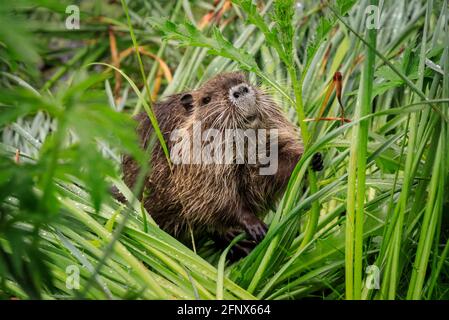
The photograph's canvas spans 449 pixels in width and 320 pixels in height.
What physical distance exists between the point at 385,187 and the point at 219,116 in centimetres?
73

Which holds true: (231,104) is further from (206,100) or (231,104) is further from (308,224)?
(308,224)

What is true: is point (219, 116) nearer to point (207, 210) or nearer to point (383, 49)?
point (207, 210)

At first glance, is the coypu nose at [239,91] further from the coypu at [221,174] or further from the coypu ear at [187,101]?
the coypu ear at [187,101]

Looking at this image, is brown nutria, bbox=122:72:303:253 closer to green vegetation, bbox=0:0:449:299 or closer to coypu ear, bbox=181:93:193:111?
coypu ear, bbox=181:93:193:111

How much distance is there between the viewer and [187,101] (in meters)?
3.12

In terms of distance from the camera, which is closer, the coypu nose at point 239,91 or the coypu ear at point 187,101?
the coypu nose at point 239,91

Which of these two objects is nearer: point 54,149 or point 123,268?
point 54,149

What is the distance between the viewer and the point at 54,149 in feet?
4.26

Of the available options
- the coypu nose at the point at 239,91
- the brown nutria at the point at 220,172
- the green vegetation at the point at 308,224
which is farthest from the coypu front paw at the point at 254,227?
the coypu nose at the point at 239,91

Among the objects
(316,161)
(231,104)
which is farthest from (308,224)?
(231,104)

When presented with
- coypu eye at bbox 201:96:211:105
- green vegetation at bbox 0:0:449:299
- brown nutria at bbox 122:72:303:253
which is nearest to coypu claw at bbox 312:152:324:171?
green vegetation at bbox 0:0:449:299

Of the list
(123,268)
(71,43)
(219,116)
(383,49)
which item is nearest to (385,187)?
(219,116)

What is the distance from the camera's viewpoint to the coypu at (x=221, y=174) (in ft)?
9.66

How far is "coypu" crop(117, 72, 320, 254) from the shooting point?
294cm
